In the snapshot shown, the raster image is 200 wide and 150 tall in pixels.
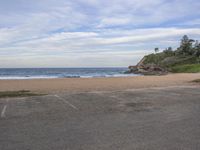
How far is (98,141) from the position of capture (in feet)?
18.4

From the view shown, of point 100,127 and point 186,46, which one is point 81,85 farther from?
point 186,46

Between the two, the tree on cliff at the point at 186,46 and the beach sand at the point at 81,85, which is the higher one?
the tree on cliff at the point at 186,46

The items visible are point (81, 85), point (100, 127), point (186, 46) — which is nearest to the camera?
point (100, 127)

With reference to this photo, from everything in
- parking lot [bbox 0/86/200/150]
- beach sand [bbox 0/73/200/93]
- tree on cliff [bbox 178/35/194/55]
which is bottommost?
parking lot [bbox 0/86/200/150]

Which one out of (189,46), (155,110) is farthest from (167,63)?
(155,110)

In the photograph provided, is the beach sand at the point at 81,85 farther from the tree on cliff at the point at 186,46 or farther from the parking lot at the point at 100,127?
the tree on cliff at the point at 186,46

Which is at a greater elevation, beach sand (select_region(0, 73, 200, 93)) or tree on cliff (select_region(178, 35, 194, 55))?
tree on cliff (select_region(178, 35, 194, 55))

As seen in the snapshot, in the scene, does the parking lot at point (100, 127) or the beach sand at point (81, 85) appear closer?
the parking lot at point (100, 127)

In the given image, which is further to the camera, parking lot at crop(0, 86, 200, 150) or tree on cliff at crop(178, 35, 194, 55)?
tree on cliff at crop(178, 35, 194, 55)

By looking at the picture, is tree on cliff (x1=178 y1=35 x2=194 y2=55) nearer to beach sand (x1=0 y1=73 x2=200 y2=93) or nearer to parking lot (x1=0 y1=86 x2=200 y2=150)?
beach sand (x1=0 y1=73 x2=200 y2=93)

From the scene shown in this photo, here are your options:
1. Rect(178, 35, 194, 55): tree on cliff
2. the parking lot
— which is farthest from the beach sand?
Rect(178, 35, 194, 55): tree on cliff

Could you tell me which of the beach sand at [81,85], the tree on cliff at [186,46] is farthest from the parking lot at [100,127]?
the tree on cliff at [186,46]

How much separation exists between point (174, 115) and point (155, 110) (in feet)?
3.50

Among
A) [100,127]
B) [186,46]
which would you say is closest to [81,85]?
[100,127]
